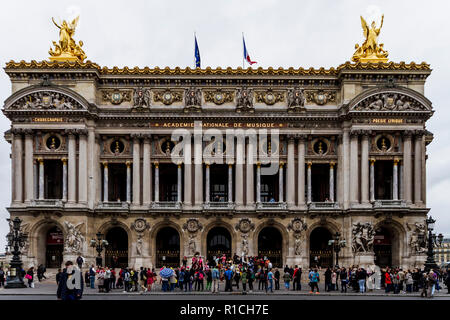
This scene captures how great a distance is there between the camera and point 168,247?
70188mm

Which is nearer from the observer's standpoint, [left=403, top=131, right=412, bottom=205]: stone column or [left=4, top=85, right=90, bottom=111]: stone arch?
[left=4, top=85, right=90, bottom=111]: stone arch

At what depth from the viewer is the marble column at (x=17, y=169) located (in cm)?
6588

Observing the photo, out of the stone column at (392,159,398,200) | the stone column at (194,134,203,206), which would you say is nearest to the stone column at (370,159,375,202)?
the stone column at (392,159,398,200)

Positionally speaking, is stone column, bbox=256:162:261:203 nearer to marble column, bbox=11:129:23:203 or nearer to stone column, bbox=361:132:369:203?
stone column, bbox=361:132:369:203

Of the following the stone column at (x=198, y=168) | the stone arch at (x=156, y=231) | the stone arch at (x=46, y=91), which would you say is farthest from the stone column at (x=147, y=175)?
the stone arch at (x=46, y=91)

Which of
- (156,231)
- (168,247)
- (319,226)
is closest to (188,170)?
(156,231)

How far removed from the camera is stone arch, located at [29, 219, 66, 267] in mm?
64875

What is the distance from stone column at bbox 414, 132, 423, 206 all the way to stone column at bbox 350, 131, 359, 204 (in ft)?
19.4

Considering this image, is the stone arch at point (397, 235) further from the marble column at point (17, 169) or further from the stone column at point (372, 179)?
the marble column at point (17, 169)

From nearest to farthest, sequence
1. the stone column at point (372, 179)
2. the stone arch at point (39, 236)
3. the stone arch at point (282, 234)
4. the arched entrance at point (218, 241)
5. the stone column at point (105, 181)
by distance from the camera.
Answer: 1. the stone arch at point (39, 236)
2. the stone column at point (372, 179)
3. the stone arch at point (282, 234)
4. the stone column at point (105, 181)
5. the arched entrance at point (218, 241)

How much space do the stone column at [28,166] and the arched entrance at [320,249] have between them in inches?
1143

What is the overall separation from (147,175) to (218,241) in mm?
10345
